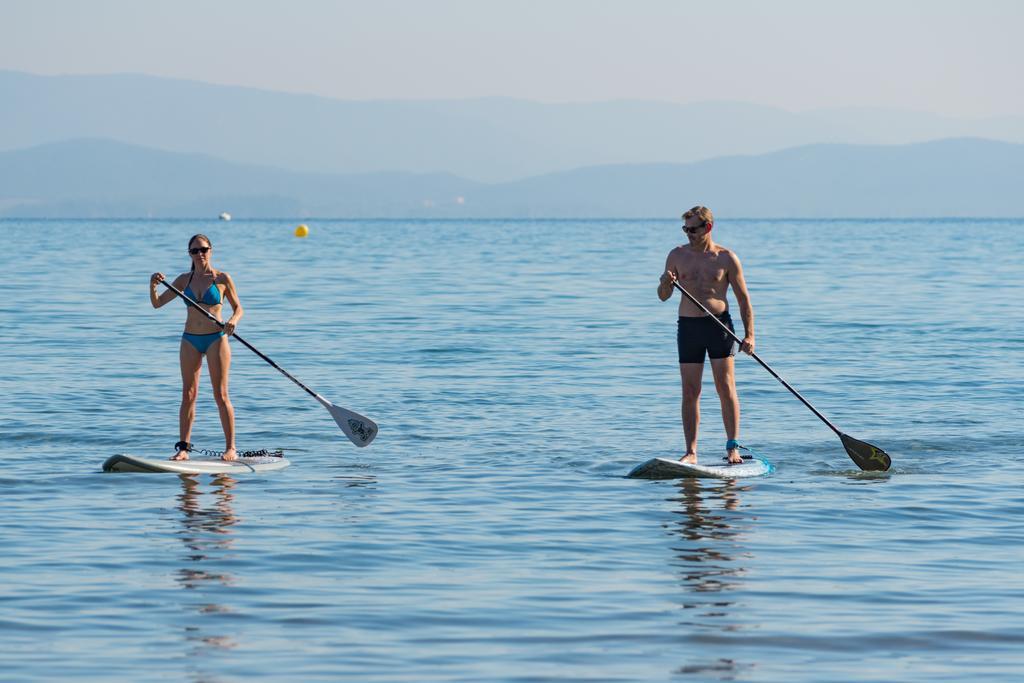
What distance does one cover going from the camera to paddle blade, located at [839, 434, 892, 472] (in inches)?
539

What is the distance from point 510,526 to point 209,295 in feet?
11.1

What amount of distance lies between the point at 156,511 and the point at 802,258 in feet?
208

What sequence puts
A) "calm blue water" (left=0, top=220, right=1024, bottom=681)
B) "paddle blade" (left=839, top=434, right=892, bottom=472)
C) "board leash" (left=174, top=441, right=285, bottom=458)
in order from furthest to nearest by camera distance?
"paddle blade" (left=839, top=434, right=892, bottom=472)
"board leash" (left=174, top=441, right=285, bottom=458)
"calm blue water" (left=0, top=220, right=1024, bottom=681)

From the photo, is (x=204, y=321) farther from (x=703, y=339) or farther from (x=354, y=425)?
(x=703, y=339)

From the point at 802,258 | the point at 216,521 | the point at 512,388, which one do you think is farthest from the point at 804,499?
the point at 802,258

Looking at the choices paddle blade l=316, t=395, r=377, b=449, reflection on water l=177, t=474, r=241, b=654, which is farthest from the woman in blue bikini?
paddle blade l=316, t=395, r=377, b=449

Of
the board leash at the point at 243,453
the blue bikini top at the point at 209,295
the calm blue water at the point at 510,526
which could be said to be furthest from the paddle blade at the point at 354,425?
the blue bikini top at the point at 209,295

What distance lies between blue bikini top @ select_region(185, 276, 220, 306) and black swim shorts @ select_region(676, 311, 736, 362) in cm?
369

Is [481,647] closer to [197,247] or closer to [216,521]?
[216,521]

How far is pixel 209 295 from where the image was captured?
41.9 ft

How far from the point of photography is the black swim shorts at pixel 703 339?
41.2 ft

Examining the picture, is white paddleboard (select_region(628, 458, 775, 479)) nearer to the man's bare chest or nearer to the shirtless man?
the shirtless man

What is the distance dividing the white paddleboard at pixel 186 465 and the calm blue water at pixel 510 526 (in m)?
0.11

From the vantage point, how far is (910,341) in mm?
28078
